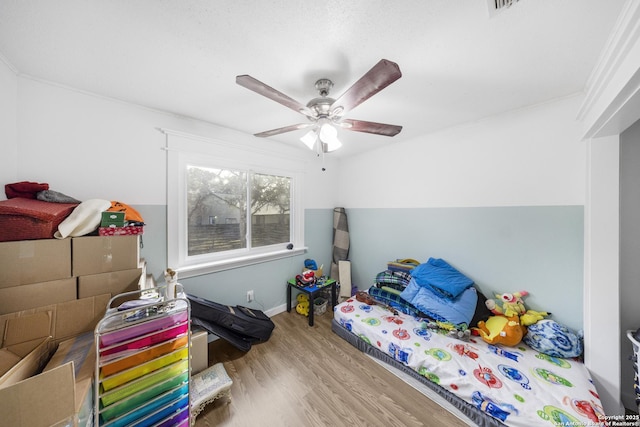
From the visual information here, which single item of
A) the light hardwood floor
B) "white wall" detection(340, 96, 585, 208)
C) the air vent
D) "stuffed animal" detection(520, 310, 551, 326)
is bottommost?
the light hardwood floor

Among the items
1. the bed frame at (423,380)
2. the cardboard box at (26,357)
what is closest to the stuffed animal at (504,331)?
the bed frame at (423,380)

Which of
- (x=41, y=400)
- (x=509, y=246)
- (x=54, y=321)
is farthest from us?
(x=509, y=246)

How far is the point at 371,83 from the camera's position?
3.37 feet

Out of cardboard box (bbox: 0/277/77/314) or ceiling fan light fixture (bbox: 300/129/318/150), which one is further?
ceiling fan light fixture (bbox: 300/129/318/150)

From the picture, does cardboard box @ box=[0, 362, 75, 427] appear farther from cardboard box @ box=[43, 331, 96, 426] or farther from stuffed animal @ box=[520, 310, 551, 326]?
stuffed animal @ box=[520, 310, 551, 326]

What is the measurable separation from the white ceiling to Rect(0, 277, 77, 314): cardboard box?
128 centimetres

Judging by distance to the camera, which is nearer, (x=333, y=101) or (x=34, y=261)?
(x=34, y=261)

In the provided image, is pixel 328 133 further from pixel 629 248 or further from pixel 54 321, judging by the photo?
pixel 629 248

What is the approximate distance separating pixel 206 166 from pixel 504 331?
3093mm

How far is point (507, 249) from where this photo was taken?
188cm

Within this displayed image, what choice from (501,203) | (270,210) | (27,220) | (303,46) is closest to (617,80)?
(501,203)

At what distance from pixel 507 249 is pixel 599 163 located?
850 millimetres

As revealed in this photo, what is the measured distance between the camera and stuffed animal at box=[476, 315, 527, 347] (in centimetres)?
163

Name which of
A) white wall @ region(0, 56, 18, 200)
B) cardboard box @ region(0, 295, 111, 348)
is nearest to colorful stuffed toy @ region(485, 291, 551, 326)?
cardboard box @ region(0, 295, 111, 348)
